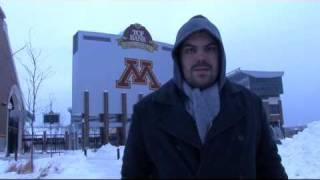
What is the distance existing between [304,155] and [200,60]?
11.4 m

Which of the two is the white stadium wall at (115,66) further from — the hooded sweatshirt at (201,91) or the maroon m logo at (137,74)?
the hooded sweatshirt at (201,91)

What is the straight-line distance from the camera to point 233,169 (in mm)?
2900

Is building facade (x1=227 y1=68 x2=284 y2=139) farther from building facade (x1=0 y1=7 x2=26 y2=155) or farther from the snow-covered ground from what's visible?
the snow-covered ground

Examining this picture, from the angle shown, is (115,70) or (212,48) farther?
(115,70)

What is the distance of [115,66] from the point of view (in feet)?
117

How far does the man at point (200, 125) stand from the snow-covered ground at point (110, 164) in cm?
466

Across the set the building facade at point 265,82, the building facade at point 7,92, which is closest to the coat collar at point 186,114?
the building facade at point 7,92

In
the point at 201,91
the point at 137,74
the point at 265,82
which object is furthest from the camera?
the point at 265,82

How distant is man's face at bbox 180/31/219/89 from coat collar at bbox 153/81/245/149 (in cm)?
12

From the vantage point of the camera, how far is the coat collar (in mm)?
2934

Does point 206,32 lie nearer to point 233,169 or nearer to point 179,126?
point 179,126

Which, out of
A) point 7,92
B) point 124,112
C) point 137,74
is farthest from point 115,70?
point 7,92

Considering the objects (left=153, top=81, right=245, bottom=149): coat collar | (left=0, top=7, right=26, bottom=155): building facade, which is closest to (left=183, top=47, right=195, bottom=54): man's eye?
(left=153, top=81, right=245, bottom=149): coat collar

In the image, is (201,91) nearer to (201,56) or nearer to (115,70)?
(201,56)
